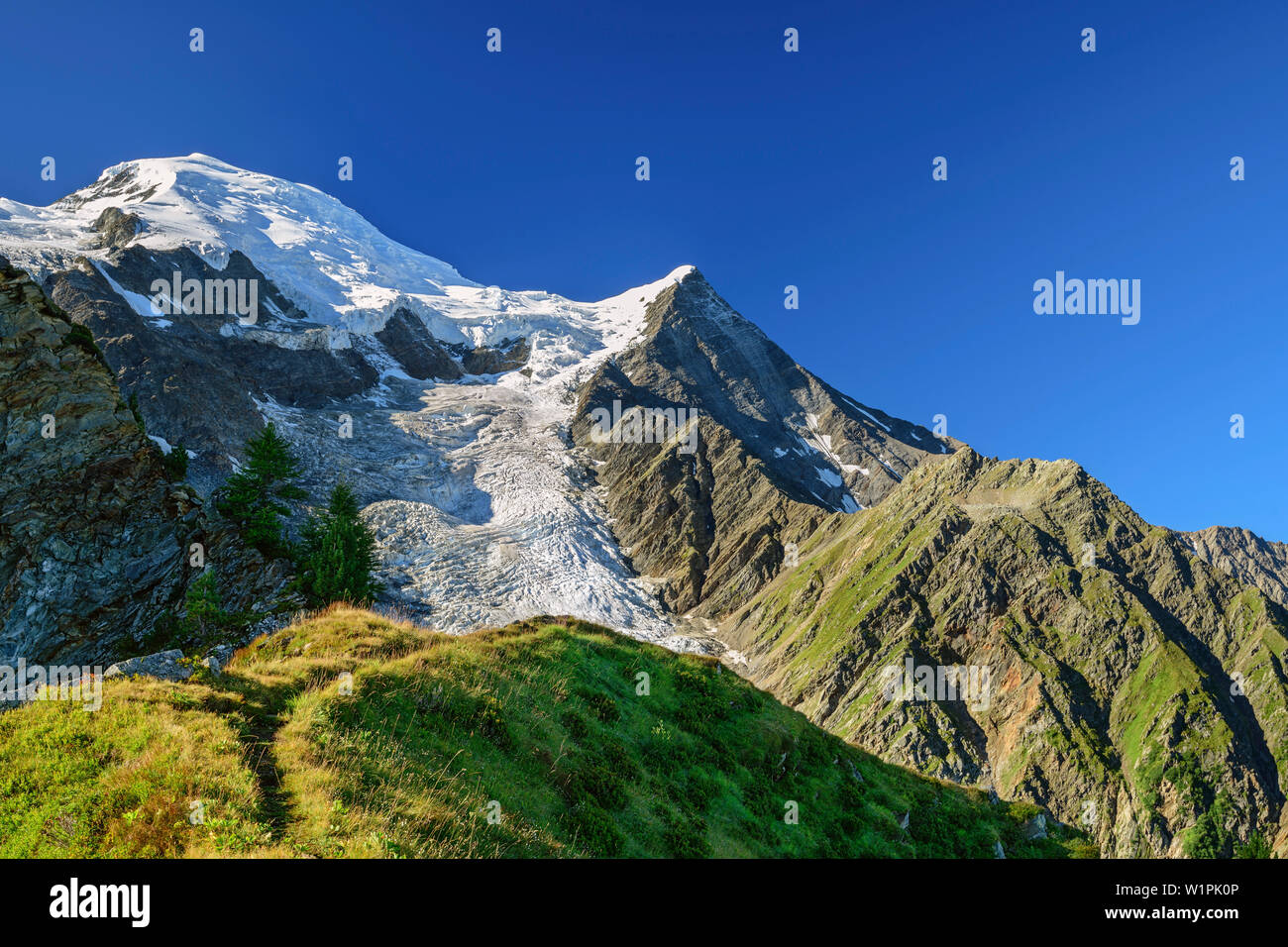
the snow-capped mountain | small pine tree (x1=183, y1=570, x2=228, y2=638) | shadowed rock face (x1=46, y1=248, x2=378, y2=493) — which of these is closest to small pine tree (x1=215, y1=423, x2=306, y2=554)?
the snow-capped mountain

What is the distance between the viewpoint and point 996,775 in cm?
6919

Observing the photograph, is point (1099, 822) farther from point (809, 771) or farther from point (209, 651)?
point (209, 651)

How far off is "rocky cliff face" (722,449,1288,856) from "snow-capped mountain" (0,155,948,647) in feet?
88.1

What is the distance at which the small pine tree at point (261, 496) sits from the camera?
53.4 m

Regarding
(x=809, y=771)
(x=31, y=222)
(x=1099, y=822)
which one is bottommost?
(x=1099, y=822)

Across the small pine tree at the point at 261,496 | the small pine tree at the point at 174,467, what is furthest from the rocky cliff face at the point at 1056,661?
the small pine tree at the point at 174,467

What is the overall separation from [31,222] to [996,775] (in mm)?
215790

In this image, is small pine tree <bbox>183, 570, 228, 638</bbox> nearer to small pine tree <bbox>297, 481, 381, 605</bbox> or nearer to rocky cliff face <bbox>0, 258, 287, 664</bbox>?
small pine tree <bbox>297, 481, 381, 605</bbox>

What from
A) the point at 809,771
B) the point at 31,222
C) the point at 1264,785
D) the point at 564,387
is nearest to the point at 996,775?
the point at 1264,785

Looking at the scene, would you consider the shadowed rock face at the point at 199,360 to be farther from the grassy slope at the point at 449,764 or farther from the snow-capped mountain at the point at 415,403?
the grassy slope at the point at 449,764

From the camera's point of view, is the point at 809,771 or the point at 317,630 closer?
the point at 317,630

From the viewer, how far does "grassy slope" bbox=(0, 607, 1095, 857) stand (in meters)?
9.06

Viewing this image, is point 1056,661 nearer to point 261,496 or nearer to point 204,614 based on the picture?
point 204,614

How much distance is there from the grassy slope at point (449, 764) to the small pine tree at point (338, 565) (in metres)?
28.7
